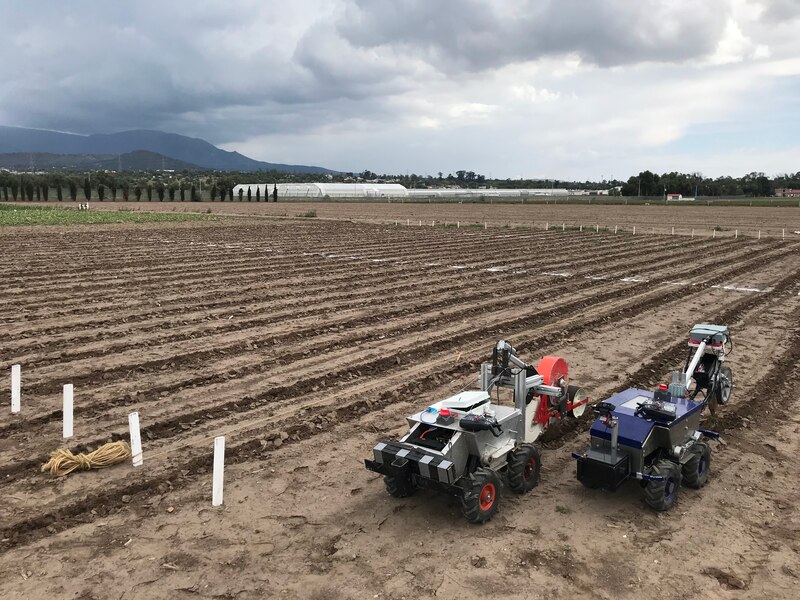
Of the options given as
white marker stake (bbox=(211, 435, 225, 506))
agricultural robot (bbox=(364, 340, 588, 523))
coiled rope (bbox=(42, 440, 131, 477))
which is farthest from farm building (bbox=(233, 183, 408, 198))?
white marker stake (bbox=(211, 435, 225, 506))

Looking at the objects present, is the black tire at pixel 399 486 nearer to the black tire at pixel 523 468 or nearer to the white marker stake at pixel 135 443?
the black tire at pixel 523 468

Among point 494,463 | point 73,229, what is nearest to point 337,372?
point 494,463

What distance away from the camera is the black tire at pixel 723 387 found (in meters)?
7.42

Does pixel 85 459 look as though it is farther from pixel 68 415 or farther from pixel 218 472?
pixel 218 472

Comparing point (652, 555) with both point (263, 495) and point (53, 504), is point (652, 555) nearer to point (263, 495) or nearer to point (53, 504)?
point (263, 495)

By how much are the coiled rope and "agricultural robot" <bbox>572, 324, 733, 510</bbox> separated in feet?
14.9

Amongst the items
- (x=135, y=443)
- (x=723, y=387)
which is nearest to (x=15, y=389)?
(x=135, y=443)

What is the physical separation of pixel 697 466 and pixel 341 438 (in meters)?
3.70

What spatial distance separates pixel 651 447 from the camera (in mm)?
5652

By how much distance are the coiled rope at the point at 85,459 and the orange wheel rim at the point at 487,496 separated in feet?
12.1

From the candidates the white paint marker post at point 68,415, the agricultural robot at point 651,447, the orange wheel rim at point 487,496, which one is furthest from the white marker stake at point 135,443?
the agricultural robot at point 651,447

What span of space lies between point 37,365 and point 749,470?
9623mm

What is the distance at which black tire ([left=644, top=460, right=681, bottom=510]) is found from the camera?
5445 mm

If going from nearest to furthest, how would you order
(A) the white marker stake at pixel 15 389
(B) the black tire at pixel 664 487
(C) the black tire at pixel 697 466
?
(B) the black tire at pixel 664 487 < (C) the black tire at pixel 697 466 < (A) the white marker stake at pixel 15 389
